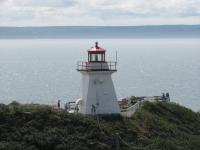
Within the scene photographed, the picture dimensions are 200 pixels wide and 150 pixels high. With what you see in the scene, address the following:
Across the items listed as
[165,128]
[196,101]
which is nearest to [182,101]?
[196,101]

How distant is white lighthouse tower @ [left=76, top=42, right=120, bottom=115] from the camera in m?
33.1

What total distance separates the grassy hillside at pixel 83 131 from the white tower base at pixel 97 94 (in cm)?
78

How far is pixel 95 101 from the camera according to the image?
109ft

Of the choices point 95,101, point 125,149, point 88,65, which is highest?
point 88,65

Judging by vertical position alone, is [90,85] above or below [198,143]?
above

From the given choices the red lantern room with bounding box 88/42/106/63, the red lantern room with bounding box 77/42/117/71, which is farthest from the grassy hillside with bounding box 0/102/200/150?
the red lantern room with bounding box 88/42/106/63

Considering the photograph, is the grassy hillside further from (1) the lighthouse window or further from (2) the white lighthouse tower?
(1) the lighthouse window

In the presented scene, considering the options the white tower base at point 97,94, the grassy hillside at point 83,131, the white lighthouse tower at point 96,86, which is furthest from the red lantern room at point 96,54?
the grassy hillside at point 83,131

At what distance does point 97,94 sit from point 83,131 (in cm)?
343

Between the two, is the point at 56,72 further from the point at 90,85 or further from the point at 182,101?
the point at 90,85

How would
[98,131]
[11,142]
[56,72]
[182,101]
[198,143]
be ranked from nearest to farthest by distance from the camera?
1. [11,142]
2. [98,131]
3. [198,143]
4. [182,101]
5. [56,72]

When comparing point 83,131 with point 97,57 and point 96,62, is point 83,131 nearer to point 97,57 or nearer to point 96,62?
point 96,62

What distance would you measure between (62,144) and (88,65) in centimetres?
597

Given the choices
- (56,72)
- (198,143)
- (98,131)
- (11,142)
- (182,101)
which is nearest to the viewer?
(11,142)
